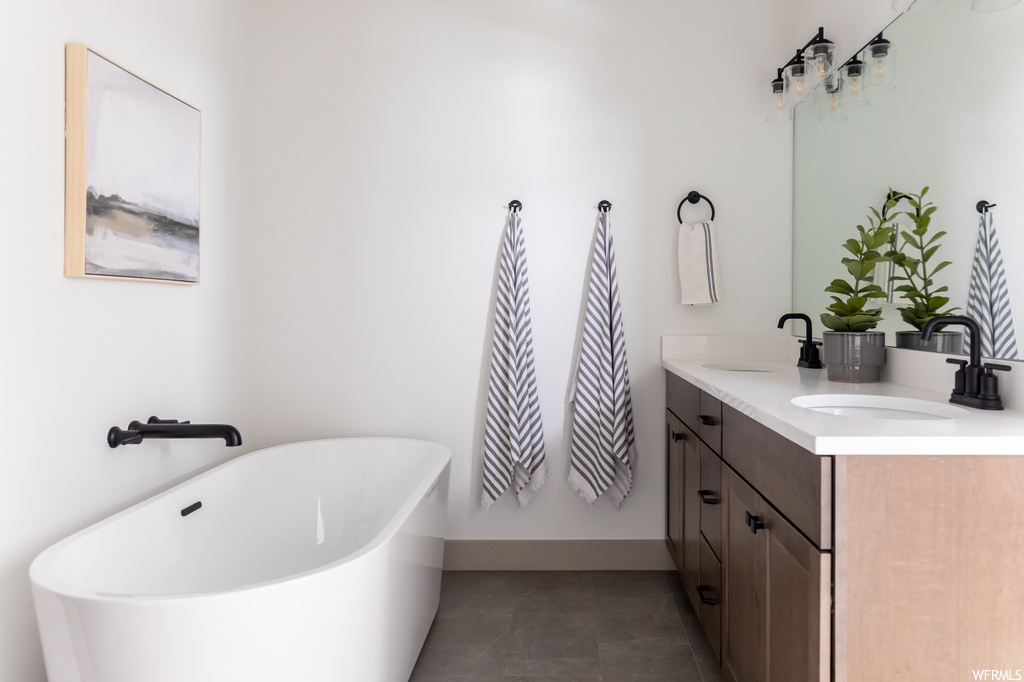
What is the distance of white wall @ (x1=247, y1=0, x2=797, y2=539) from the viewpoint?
251cm

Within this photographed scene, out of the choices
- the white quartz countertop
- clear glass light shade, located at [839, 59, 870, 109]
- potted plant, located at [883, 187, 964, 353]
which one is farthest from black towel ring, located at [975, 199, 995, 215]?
clear glass light shade, located at [839, 59, 870, 109]

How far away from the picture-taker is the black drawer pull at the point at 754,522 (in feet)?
4.55

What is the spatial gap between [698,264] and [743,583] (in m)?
1.34

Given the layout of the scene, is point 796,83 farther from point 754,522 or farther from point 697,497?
point 754,522

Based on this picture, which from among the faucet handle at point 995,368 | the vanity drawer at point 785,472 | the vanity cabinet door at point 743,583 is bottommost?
the vanity cabinet door at point 743,583

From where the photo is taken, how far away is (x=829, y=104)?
219 cm

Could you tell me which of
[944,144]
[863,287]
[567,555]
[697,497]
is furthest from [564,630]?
[944,144]

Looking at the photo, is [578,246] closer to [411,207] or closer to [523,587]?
[411,207]

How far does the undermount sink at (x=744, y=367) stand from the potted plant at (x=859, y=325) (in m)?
0.36

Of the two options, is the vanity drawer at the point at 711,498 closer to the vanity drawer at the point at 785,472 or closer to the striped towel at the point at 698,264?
the vanity drawer at the point at 785,472

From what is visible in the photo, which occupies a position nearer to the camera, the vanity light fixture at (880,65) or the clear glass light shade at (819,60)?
the vanity light fixture at (880,65)

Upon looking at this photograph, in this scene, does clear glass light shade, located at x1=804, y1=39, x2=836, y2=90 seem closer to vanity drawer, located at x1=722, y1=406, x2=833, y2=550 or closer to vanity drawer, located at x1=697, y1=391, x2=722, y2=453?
vanity drawer, located at x1=697, y1=391, x2=722, y2=453

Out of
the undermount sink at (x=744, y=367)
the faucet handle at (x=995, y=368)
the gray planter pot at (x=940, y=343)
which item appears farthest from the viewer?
the undermount sink at (x=744, y=367)

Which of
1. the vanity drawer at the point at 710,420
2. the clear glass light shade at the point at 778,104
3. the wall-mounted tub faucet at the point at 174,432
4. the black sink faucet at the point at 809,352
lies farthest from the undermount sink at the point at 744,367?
the wall-mounted tub faucet at the point at 174,432
